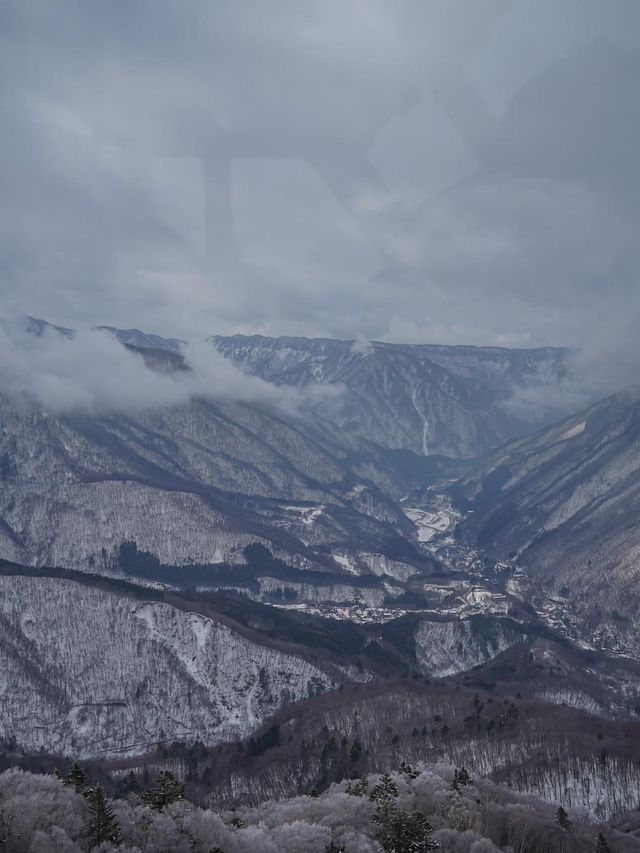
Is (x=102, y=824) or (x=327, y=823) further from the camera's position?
(x=327, y=823)

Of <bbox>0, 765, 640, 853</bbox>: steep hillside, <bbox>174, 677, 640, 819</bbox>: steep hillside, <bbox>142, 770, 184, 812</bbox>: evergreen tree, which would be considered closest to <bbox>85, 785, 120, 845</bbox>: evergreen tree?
<bbox>0, 765, 640, 853</bbox>: steep hillside

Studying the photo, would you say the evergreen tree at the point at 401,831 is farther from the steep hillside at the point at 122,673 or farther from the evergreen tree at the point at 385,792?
the steep hillside at the point at 122,673

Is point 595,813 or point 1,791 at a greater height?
point 1,791

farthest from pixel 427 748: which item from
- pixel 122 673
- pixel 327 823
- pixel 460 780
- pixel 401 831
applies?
pixel 122 673

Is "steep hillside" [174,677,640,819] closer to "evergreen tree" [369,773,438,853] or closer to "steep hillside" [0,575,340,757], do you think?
"steep hillside" [0,575,340,757]

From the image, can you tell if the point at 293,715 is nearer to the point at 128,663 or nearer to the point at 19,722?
the point at 128,663

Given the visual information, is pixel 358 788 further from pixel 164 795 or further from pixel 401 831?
pixel 164 795

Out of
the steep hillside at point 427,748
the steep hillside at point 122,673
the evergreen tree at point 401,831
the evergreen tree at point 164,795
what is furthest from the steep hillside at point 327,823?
the steep hillside at point 122,673

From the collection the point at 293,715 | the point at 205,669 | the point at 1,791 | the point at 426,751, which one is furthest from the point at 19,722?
the point at 1,791
